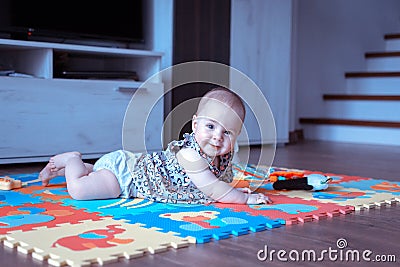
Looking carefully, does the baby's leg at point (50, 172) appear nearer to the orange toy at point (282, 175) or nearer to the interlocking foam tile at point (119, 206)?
the interlocking foam tile at point (119, 206)

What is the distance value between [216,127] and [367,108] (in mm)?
2923

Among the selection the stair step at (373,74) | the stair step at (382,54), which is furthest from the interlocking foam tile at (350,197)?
the stair step at (382,54)

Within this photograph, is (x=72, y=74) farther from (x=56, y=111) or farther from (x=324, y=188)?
(x=324, y=188)

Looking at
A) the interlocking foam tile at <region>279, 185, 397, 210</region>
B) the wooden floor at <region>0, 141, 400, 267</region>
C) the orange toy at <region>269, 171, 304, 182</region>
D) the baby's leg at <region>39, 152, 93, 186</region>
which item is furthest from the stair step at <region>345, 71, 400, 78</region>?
the baby's leg at <region>39, 152, 93, 186</region>

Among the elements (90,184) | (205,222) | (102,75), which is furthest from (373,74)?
(205,222)

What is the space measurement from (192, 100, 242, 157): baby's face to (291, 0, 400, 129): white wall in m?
2.51

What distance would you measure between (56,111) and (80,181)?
923mm

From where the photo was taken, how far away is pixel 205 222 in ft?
4.16

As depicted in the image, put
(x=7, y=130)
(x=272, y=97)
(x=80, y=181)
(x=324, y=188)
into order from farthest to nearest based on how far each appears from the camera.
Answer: (x=272, y=97), (x=7, y=130), (x=324, y=188), (x=80, y=181)

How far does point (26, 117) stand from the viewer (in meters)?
2.30

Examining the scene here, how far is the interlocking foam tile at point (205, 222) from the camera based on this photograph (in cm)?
117

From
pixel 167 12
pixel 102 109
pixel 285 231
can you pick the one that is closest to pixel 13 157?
pixel 102 109

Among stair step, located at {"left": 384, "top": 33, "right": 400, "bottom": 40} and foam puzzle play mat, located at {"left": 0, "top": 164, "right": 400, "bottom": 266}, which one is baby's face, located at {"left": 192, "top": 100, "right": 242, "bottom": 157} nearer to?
foam puzzle play mat, located at {"left": 0, "top": 164, "right": 400, "bottom": 266}

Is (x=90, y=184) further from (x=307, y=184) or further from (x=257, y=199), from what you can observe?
(x=307, y=184)
